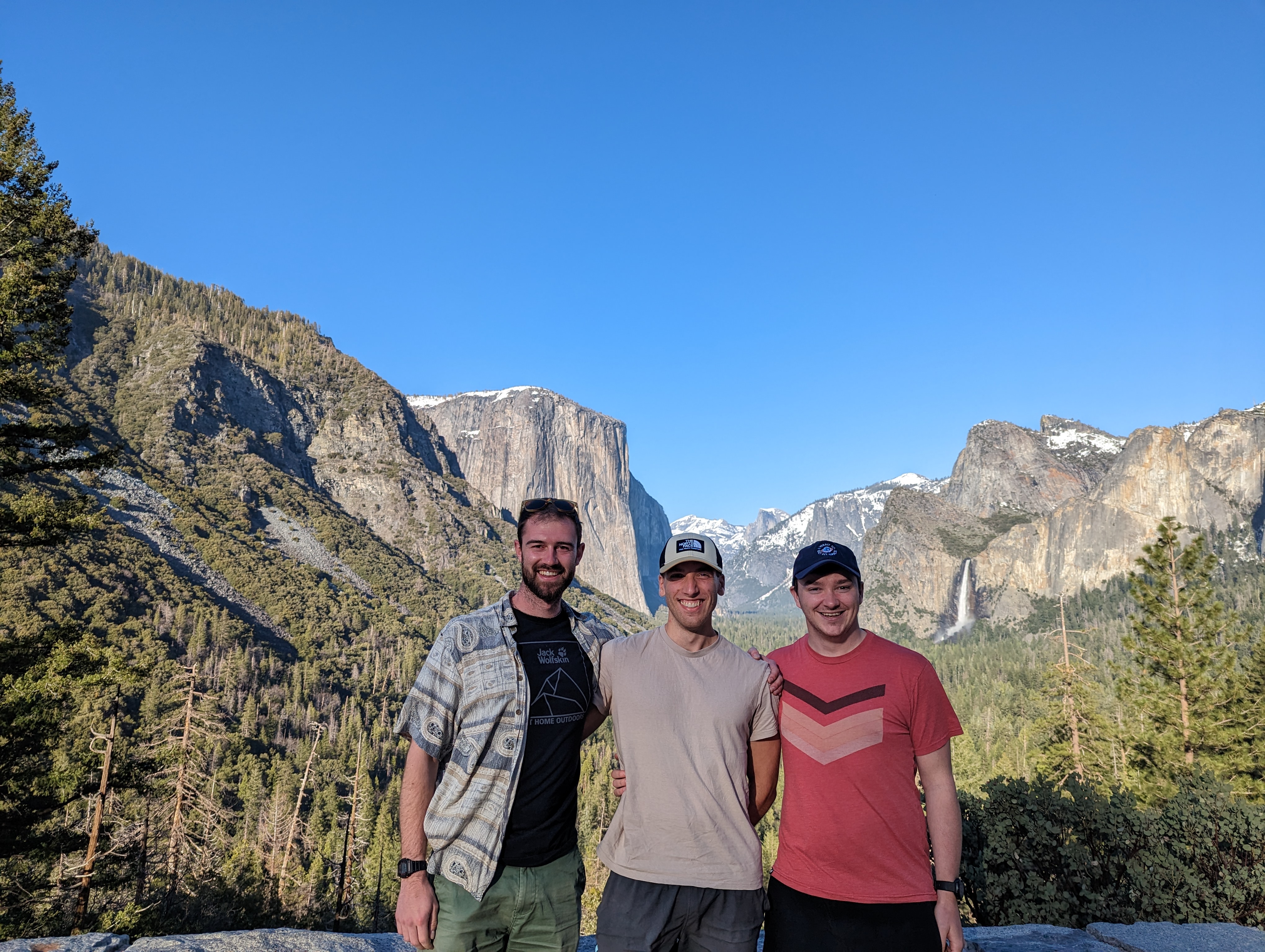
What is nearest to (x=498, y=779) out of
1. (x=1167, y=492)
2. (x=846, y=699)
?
(x=846, y=699)

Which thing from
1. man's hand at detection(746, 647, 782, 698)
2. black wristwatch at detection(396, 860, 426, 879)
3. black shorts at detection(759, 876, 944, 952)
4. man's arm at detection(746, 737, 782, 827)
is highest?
man's hand at detection(746, 647, 782, 698)

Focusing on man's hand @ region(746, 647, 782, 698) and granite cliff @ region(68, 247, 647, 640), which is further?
granite cliff @ region(68, 247, 647, 640)

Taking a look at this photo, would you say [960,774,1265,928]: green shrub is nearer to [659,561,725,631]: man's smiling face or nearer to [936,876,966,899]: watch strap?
[936,876,966,899]: watch strap

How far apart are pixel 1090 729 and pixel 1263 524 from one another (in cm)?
18760

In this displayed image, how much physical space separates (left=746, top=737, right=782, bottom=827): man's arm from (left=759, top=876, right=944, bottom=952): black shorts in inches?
20.7

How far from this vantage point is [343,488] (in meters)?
191

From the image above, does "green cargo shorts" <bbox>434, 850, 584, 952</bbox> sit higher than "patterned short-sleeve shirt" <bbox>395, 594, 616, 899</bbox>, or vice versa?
"patterned short-sleeve shirt" <bbox>395, 594, 616, 899</bbox>

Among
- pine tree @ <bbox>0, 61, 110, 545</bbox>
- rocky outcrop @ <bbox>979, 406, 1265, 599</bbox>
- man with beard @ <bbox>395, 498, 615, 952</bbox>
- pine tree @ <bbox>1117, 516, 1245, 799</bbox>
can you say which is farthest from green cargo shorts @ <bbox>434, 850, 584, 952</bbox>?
rocky outcrop @ <bbox>979, 406, 1265, 599</bbox>

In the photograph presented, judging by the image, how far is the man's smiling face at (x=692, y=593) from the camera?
154 inches

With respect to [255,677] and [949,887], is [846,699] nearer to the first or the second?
[949,887]

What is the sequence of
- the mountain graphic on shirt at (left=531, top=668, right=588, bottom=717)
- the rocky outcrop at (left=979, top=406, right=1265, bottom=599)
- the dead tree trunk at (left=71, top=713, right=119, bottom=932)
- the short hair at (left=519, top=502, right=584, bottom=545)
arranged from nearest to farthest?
the mountain graphic on shirt at (left=531, top=668, right=588, bottom=717)
the short hair at (left=519, top=502, right=584, bottom=545)
the dead tree trunk at (left=71, top=713, right=119, bottom=932)
the rocky outcrop at (left=979, top=406, right=1265, bottom=599)

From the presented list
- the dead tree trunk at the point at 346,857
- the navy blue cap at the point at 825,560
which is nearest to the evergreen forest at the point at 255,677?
the dead tree trunk at the point at 346,857

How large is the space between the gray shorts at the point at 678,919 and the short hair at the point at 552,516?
1.98m

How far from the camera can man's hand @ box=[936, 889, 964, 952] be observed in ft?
12.3
